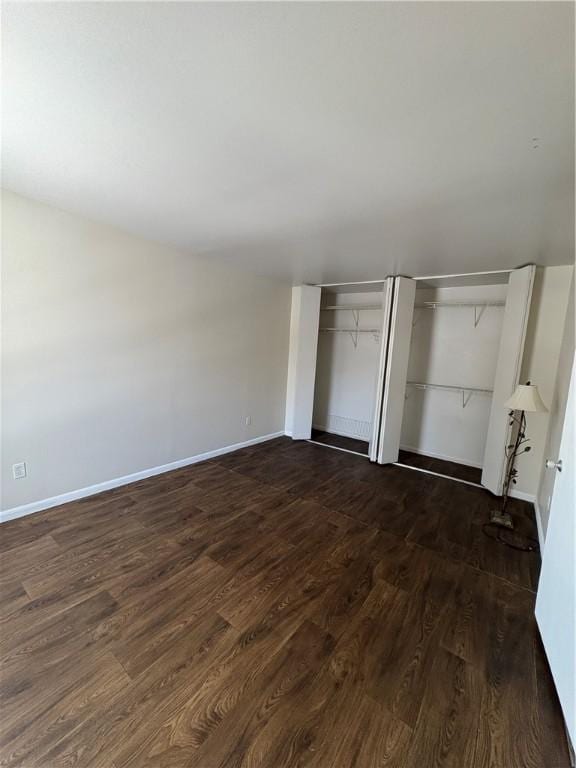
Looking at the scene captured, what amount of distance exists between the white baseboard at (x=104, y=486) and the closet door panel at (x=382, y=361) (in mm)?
1855

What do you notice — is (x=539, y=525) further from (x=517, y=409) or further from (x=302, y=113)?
(x=302, y=113)

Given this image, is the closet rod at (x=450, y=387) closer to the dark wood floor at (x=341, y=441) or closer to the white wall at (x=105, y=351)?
the dark wood floor at (x=341, y=441)

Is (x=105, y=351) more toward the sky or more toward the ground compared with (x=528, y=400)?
more toward the sky

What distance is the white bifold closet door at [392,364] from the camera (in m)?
3.85

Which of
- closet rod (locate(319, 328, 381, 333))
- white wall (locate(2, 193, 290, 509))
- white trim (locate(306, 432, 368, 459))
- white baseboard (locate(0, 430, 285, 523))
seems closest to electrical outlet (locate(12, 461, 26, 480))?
white wall (locate(2, 193, 290, 509))

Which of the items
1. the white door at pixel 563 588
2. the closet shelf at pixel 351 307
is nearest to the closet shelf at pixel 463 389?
the closet shelf at pixel 351 307

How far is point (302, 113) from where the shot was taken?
1.31 metres

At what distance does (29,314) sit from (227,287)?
2.04 m

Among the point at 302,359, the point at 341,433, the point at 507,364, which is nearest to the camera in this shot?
the point at 507,364

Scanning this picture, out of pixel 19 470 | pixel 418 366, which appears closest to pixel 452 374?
pixel 418 366

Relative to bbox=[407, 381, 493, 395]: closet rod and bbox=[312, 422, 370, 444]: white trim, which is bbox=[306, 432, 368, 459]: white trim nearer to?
bbox=[312, 422, 370, 444]: white trim

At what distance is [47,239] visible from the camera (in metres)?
2.46

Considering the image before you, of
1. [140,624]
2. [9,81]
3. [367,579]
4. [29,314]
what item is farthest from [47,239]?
[367,579]

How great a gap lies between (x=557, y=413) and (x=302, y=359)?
3051 millimetres
